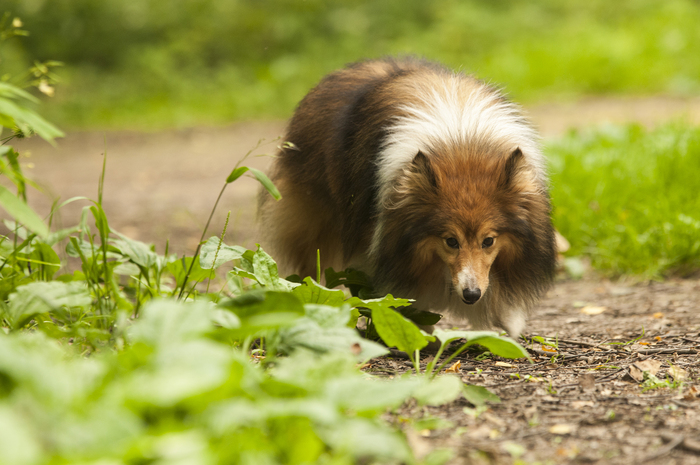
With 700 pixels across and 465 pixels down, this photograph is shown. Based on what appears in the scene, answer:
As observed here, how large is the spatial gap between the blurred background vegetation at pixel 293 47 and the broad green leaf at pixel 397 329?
9494 mm

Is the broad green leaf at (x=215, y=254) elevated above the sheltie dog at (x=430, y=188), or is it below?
below

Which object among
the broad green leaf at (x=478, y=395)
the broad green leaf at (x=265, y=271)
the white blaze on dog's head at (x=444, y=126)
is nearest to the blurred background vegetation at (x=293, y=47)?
the white blaze on dog's head at (x=444, y=126)

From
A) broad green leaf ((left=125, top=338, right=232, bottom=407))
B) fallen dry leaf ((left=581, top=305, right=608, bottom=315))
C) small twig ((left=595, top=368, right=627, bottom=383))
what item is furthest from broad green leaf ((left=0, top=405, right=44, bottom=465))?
fallen dry leaf ((left=581, top=305, right=608, bottom=315))

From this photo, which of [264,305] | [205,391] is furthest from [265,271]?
[205,391]

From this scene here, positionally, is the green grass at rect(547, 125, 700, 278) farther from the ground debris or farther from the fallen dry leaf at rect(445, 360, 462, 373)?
the fallen dry leaf at rect(445, 360, 462, 373)

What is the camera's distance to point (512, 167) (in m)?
3.28

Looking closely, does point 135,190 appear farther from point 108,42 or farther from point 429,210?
point 108,42

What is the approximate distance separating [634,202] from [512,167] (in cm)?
242

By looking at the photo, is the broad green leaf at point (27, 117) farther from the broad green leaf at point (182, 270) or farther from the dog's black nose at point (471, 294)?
the dog's black nose at point (471, 294)

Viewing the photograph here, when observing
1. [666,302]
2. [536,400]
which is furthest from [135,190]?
[536,400]

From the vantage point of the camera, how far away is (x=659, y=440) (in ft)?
6.72

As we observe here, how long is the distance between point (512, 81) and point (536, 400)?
33.7 feet

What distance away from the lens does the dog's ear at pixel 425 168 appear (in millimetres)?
3254

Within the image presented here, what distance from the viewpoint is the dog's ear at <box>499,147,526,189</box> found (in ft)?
10.7
